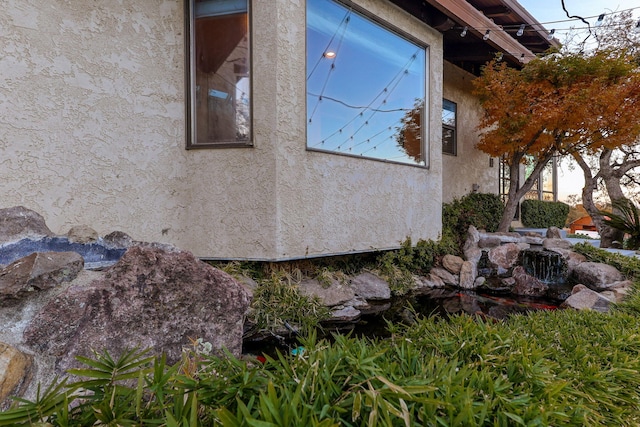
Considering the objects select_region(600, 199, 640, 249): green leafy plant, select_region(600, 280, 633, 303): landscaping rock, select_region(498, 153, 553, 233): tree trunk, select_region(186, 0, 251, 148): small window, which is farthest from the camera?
select_region(498, 153, 553, 233): tree trunk

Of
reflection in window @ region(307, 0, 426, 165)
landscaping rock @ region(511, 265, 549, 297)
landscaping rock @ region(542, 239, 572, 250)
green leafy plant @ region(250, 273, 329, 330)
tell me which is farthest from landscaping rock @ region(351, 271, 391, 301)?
landscaping rock @ region(542, 239, 572, 250)

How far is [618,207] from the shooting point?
27.7ft

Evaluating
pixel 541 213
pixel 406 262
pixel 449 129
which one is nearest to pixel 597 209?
pixel 541 213

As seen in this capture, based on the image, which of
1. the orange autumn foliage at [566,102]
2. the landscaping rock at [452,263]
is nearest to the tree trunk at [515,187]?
the orange autumn foliage at [566,102]

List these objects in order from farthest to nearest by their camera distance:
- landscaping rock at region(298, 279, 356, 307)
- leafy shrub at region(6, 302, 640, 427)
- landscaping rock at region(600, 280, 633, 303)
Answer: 1. landscaping rock at region(600, 280, 633, 303)
2. landscaping rock at region(298, 279, 356, 307)
3. leafy shrub at region(6, 302, 640, 427)

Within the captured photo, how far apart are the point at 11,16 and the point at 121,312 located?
3475 millimetres

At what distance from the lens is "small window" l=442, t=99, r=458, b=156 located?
9602 mm

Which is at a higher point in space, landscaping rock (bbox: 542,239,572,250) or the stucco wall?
the stucco wall

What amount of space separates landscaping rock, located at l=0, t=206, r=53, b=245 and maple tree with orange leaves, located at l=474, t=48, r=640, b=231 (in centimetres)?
861

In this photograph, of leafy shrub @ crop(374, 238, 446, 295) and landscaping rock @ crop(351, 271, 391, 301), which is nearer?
landscaping rock @ crop(351, 271, 391, 301)

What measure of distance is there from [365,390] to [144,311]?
168cm

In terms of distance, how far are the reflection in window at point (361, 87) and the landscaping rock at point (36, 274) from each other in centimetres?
336

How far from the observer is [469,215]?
9156mm

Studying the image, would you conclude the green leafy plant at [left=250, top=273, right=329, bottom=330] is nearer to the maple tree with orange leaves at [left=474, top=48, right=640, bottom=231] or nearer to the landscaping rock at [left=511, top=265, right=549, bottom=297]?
the landscaping rock at [left=511, top=265, right=549, bottom=297]
